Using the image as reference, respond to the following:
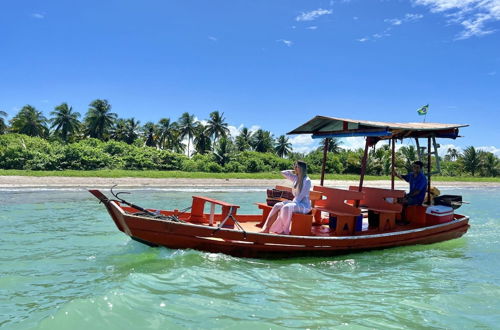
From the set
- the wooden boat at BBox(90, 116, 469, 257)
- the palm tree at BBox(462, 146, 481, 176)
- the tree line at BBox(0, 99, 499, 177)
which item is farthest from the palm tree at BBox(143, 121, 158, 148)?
the wooden boat at BBox(90, 116, 469, 257)

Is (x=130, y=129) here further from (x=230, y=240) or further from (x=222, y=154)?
(x=230, y=240)

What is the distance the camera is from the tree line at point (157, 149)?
36969 millimetres

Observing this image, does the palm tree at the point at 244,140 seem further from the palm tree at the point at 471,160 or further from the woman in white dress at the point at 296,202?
the woman in white dress at the point at 296,202

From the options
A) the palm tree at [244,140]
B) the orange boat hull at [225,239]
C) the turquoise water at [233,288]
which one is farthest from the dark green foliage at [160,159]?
the orange boat hull at [225,239]

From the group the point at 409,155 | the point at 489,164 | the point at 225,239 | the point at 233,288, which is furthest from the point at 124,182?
the point at 489,164

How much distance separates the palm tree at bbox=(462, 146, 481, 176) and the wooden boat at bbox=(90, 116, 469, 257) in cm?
Result: 5477

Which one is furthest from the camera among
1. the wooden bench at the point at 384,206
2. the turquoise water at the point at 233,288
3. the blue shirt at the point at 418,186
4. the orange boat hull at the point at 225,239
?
the blue shirt at the point at 418,186

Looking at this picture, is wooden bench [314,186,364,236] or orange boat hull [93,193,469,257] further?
wooden bench [314,186,364,236]

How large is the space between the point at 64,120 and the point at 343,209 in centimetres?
5403

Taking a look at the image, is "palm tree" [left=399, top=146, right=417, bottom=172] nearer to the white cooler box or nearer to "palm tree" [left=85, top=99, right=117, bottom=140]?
the white cooler box

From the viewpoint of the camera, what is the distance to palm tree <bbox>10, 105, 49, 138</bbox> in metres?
53.0

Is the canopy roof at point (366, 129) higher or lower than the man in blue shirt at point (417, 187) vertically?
higher

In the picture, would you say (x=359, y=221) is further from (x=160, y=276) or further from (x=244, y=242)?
(x=160, y=276)

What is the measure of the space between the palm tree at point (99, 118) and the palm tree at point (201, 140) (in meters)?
12.7
